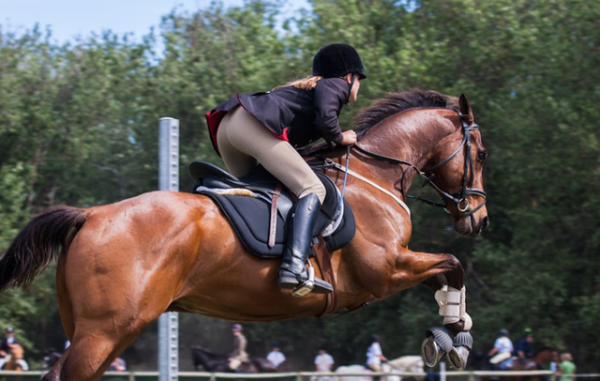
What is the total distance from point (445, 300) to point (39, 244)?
3.04 meters

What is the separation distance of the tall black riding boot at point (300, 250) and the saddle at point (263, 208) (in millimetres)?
107

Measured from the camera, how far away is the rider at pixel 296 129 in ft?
17.7

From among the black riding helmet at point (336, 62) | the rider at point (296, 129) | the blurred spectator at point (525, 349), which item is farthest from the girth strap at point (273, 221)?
the blurred spectator at point (525, 349)

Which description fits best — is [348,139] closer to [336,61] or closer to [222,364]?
[336,61]

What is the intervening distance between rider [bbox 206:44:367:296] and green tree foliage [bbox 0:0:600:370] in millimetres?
11312

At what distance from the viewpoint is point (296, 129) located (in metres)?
5.86

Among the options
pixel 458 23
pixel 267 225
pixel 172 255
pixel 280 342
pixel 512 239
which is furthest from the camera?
pixel 280 342

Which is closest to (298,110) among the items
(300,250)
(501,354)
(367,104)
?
(300,250)

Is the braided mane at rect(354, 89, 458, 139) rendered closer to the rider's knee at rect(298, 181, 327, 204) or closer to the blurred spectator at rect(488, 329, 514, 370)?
the rider's knee at rect(298, 181, 327, 204)

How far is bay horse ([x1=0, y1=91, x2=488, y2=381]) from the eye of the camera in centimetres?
491

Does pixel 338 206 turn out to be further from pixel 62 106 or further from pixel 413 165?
pixel 62 106

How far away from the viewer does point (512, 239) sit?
864 inches

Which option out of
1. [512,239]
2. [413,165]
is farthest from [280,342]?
[413,165]

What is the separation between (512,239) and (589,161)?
11.3ft
